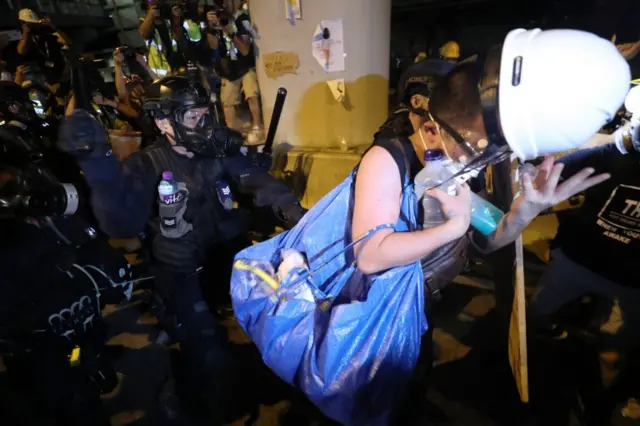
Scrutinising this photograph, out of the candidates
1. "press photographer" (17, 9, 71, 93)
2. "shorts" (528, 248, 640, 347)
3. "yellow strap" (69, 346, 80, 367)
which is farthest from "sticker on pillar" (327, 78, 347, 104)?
"press photographer" (17, 9, 71, 93)

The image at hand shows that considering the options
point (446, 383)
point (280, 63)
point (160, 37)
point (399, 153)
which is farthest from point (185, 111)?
point (160, 37)

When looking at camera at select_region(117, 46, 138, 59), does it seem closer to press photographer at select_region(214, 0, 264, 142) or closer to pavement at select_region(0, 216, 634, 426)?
press photographer at select_region(214, 0, 264, 142)

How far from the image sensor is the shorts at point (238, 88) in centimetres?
570

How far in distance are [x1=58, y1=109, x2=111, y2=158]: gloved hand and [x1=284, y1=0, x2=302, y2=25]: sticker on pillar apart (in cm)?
262

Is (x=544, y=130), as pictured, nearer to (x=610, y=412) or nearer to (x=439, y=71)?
(x=439, y=71)

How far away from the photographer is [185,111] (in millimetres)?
2174

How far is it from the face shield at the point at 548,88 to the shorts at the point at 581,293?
1277 mm

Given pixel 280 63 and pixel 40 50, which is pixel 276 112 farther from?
pixel 40 50

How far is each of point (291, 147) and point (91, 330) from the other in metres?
2.83

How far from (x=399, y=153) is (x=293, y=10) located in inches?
121

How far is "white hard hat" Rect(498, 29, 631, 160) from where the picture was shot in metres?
1.01

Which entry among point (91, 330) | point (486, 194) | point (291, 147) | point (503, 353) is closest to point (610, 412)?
point (503, 353)

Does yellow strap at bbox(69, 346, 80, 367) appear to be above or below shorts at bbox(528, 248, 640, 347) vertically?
below

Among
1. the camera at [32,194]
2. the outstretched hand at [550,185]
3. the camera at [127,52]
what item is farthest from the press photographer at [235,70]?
the outstretched hand at [550,185]
